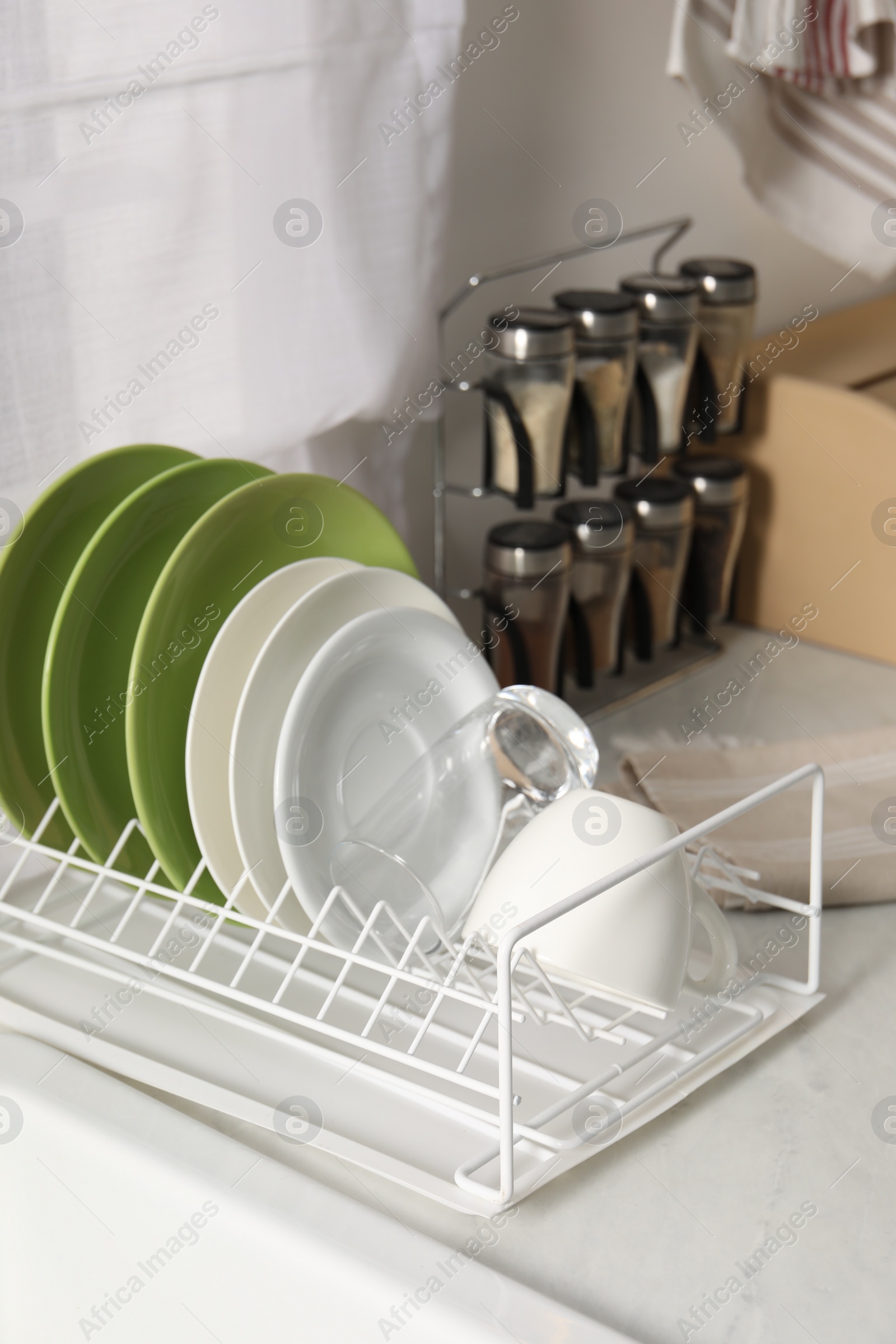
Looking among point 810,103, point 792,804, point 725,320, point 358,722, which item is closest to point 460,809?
point 358,722

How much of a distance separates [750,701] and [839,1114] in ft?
1.78

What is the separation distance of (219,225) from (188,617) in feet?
1.07

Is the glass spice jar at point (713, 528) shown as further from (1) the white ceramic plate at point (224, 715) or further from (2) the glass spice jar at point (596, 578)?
(1) the white ceramic plate at point (224, 715)

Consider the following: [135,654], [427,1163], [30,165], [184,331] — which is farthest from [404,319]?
[427,1163]

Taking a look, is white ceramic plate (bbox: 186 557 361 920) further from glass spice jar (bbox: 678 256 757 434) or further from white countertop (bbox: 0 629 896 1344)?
glass spice jar (bbox: 678 256 757 434)

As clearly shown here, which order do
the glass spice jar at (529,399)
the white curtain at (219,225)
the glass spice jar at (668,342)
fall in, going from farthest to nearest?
1. the glass spice jar at (668,342)
2. the glass spice jar at (529,399)
3. the white curtain at (219,225)

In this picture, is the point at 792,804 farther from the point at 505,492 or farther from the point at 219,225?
the point at 219,225

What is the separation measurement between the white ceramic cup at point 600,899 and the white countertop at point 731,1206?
0.27 feet

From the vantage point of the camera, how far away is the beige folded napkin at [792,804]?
2.86ft

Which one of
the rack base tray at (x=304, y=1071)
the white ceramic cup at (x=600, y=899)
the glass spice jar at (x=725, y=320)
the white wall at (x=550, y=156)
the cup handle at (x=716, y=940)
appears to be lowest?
the rack base tray at (x=304, y=1071)

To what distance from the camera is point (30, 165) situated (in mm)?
795

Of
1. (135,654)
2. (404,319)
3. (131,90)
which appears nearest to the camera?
(135,654)

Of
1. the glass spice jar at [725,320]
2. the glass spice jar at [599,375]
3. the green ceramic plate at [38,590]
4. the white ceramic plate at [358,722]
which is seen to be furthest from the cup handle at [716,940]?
the glass spice jar at [725,320]

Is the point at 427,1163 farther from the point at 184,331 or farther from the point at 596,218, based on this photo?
the point at 596,218
